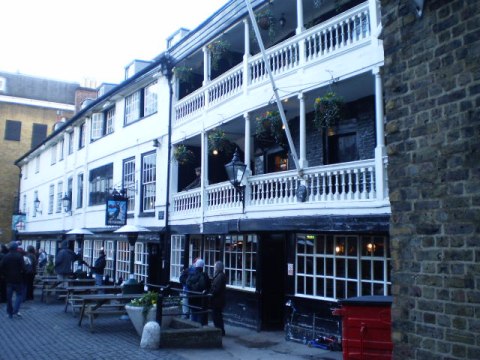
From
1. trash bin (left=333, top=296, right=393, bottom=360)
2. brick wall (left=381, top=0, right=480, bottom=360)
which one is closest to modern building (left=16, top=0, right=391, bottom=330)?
trash bin (left=333, top=296, right=393, bottom=360)

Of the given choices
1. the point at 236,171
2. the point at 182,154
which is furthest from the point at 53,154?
the point at 236,171

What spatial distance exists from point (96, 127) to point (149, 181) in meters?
6.83

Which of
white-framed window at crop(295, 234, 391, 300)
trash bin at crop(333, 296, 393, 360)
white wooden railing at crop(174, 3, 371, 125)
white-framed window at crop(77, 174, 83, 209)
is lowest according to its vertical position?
trash bin at crop(333, 296, 393, 360)

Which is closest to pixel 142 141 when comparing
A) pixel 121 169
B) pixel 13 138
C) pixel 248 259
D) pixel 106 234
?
pixel 121 169

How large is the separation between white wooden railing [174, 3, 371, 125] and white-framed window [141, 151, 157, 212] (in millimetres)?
3897

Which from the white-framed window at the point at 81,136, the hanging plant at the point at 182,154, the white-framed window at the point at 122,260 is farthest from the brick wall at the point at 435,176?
the white-framed window at the point at 81,136

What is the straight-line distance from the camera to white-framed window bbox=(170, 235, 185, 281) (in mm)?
16756

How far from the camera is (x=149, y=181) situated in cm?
1873

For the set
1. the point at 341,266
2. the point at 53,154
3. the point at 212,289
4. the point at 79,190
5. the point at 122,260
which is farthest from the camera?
the point at 53,154

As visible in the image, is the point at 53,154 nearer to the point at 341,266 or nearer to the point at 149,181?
the point at 149,181

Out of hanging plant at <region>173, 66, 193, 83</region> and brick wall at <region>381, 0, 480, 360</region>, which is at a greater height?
hanging plant at <region>173, 66, 193, 83</region>

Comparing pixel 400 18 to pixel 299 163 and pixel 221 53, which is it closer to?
pixel 299 163

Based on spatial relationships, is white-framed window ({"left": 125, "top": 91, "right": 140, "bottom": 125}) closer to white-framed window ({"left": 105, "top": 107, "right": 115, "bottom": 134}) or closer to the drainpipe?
white-framed window ({"left": 105, "top": 107, "right": 115, "bottom": 134})

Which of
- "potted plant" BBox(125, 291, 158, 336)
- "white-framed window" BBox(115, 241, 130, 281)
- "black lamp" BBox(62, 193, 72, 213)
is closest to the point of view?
"potted plant" BBox(125, 291, 158, 336)
